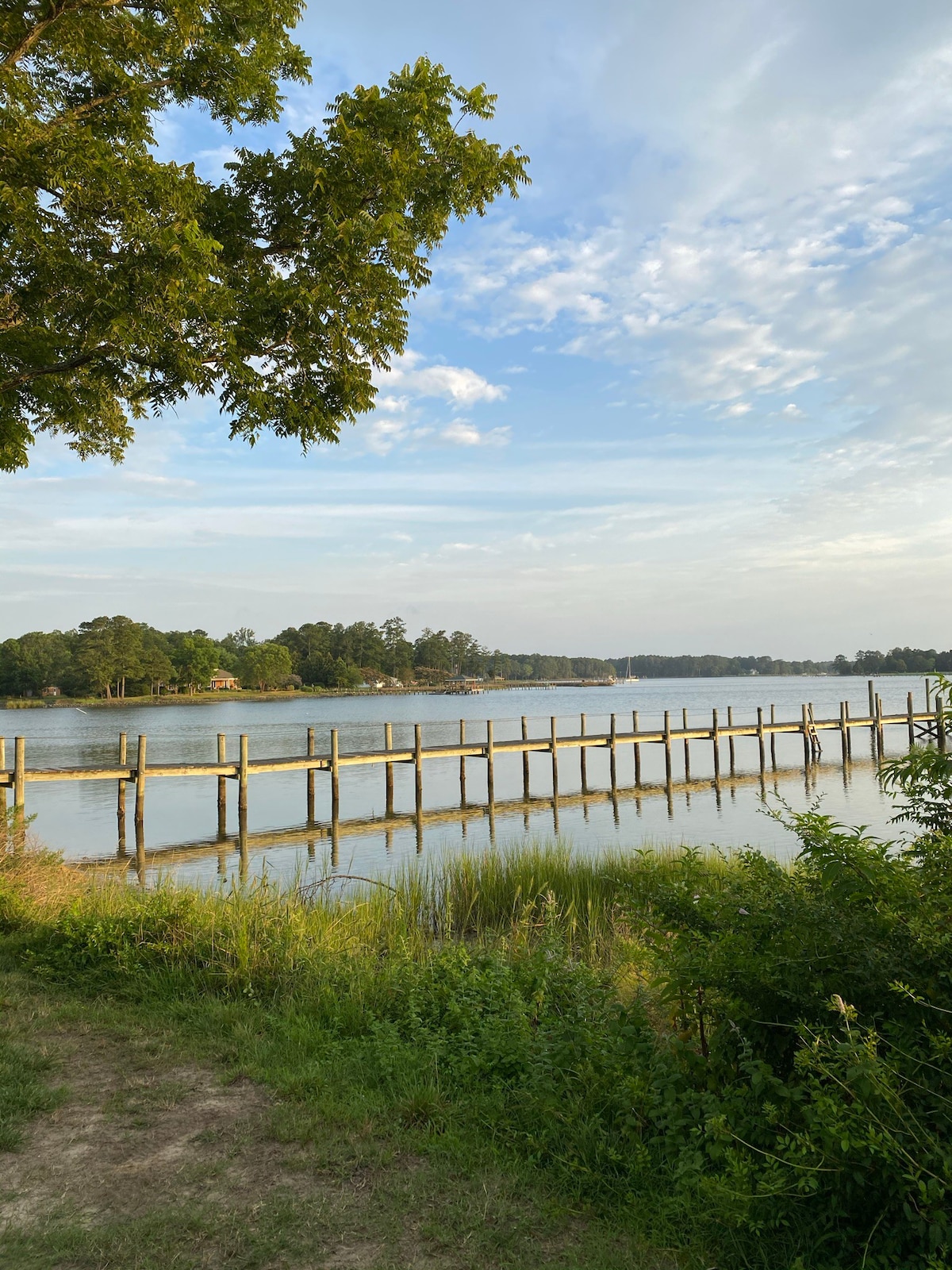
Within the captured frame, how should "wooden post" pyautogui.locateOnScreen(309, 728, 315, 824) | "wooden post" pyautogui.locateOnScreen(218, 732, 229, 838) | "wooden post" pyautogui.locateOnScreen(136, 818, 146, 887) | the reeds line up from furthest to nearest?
"wooden post" pyautogui.locateOnScreen(309, 728, 315, 824), "wooden post" pyautogui.locateOnScreen(218, 732, 229, 838), "wooden post" pyautogui.locateOnScreen(136, 818, 146, 887), the reeds

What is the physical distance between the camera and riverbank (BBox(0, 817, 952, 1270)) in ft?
10.0

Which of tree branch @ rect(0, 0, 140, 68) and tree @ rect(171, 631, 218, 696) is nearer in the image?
tree branch @ rect(0, 0, 140, 68)

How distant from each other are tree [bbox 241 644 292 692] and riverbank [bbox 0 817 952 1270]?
12566 centimetres

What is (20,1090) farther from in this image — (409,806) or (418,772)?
(409,806)

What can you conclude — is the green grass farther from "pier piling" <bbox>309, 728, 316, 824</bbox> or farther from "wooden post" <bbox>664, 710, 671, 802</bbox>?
"wooden post" <bbox>664, 710, 671, 802</bbox>

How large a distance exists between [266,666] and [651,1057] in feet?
426

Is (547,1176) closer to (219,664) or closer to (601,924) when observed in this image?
(601,924)

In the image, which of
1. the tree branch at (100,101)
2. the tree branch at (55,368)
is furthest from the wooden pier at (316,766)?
the tree branch at (100,101)

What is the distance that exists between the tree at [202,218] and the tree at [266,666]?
12377 cm

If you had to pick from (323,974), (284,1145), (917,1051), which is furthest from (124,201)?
(917,1051)

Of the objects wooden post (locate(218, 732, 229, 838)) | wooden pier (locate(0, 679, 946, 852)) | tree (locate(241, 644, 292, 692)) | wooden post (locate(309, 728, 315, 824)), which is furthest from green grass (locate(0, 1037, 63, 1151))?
tree (locate(241, 644, 292, 692))

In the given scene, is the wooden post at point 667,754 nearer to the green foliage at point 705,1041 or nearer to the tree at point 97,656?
the green foliage at point 705,1041

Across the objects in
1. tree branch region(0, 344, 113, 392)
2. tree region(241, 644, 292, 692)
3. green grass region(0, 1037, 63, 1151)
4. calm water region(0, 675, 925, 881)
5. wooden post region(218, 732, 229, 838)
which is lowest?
calm water region(0, 675, 925, 881)

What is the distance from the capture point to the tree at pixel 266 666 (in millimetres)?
129250
